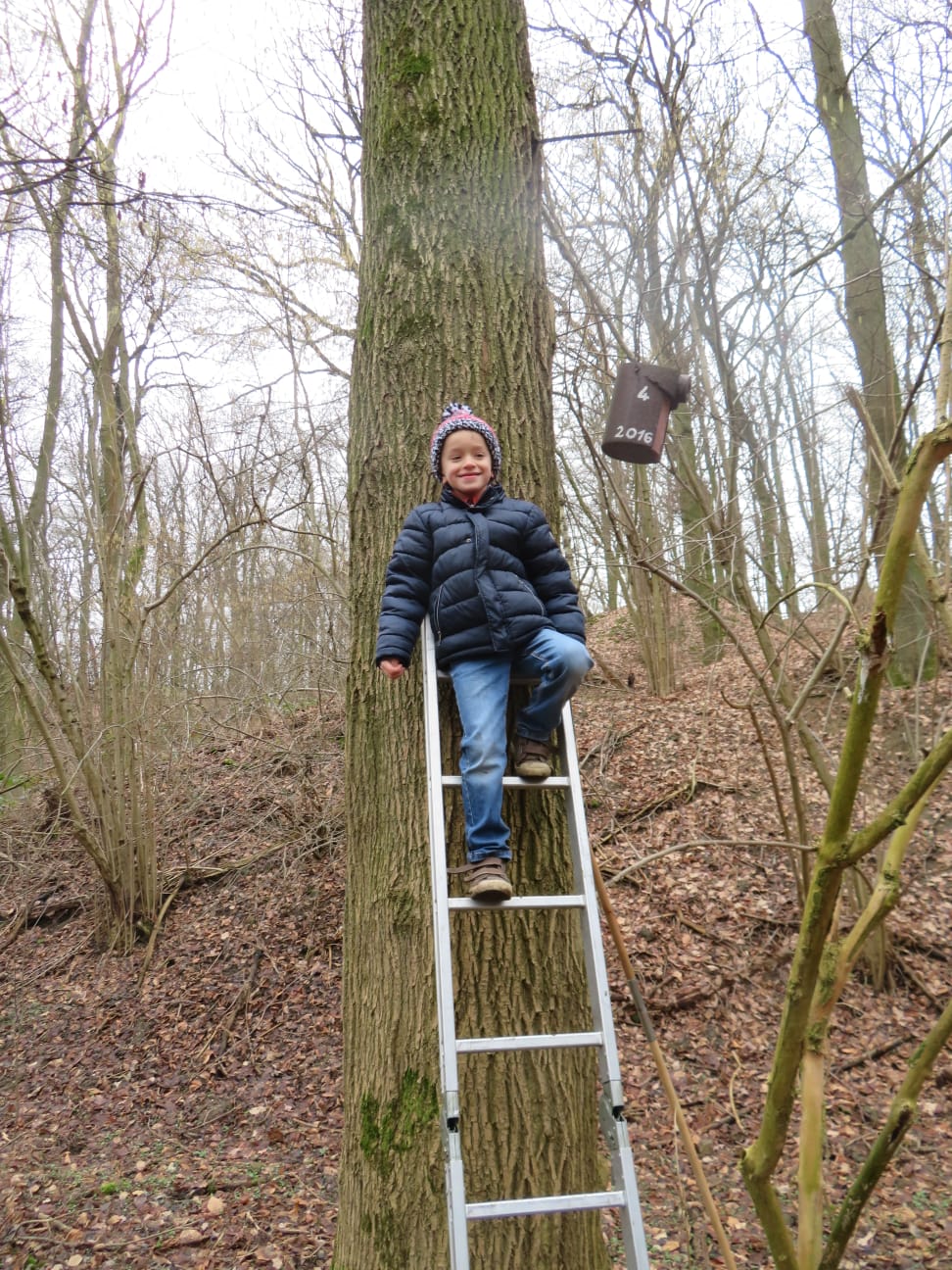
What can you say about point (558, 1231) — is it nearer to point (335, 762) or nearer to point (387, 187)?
point (387, 187)

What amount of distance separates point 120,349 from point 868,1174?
11196mm

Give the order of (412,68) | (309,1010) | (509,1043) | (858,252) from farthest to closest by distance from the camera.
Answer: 1. (858,252)
2. (309,1010)
3. (412,68)
4. (509,1043)

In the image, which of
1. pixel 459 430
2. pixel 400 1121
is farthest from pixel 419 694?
pixel 400 1121

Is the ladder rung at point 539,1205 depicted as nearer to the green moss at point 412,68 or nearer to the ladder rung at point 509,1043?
the ladder rung at point 509,1043

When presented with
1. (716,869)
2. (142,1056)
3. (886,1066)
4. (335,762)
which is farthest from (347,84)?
(886,1066)

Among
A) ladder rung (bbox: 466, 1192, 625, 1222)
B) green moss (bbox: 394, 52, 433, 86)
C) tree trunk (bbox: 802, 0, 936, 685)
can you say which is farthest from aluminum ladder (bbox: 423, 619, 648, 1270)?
tree trunk (bbox: 802, 0, 936, 685)

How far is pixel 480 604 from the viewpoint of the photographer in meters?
2.92

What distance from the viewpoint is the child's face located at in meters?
2.93

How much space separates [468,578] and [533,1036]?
1.46 metres

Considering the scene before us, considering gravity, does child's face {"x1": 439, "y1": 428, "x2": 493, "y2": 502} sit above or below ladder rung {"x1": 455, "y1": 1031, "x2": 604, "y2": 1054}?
above

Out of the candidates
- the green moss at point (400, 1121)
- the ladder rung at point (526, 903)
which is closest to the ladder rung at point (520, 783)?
the ladder rung at point (526, 903)

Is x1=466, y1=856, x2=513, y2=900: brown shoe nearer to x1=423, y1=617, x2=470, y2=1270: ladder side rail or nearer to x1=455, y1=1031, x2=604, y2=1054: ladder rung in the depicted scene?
x1=423, y1=617, x2=470, y2=1270: ladder side rail

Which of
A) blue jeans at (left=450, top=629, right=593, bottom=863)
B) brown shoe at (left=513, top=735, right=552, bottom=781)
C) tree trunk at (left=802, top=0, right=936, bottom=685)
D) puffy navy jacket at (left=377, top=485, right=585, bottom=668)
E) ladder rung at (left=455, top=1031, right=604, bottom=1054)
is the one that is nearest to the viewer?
ladder rung at (left=455, top=1031, right=604, bottom=1054)

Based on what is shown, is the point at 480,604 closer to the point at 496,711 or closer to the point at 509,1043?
the point at 496,711
